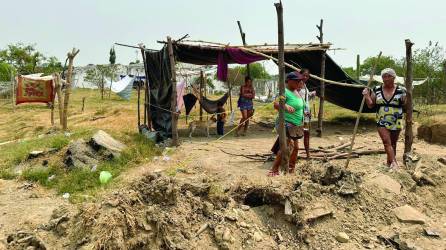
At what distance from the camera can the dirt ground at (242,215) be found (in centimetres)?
344

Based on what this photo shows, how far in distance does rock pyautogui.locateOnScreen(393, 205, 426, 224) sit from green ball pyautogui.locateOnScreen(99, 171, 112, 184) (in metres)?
3.86

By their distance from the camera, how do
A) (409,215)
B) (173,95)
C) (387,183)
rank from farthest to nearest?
(173,95) < (387,183) < (409,215)

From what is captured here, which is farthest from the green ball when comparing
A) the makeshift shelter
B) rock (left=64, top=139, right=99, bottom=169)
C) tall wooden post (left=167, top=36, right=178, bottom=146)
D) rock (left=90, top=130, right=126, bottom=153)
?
the makeshift shelter

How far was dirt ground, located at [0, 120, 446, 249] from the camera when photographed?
135 inches

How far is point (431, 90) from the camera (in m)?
17.7

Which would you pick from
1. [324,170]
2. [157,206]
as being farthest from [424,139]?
[157,206]

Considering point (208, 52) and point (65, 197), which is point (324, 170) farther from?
point (208, 52)

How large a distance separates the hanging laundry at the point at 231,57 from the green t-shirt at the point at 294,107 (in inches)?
158

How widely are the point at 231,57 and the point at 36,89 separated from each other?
22.2 feet

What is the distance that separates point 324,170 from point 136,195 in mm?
2063

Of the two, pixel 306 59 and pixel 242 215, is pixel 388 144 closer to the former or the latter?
pixel 242 215

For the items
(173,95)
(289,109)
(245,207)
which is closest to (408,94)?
(289,109)

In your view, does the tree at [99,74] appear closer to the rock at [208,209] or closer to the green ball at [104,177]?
the green ball at [104,177]

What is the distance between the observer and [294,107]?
5125 mm
